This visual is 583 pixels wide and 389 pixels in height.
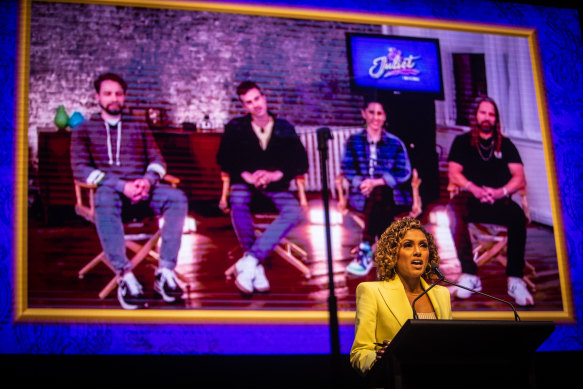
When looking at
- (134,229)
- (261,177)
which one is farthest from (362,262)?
(134,229)

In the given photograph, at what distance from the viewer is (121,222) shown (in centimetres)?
354

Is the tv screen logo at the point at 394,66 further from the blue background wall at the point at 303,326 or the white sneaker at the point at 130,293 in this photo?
the white sneaker at the point at 130,293

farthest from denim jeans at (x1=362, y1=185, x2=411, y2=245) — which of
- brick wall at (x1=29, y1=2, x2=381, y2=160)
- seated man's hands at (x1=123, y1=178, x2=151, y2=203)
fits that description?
seated man's hands at (x1=123, y1=178, x2=151, y2=203)

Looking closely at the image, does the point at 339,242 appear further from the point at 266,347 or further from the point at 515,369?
the point at 515,369

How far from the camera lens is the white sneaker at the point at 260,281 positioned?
356 cm

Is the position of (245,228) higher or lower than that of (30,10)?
lower

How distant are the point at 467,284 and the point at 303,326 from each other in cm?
104

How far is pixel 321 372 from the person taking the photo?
352 centimetres

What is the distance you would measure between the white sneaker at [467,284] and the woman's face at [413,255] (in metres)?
1.39

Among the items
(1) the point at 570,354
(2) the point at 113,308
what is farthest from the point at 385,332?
(1) the point at 570,354

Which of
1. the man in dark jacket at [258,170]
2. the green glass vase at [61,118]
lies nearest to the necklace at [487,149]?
the man in dark jacket at [258,170]

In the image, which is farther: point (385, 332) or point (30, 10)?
point (30, 10)

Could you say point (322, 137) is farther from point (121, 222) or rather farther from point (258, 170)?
point (121, 222)

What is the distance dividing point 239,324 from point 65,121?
155 centimetres
